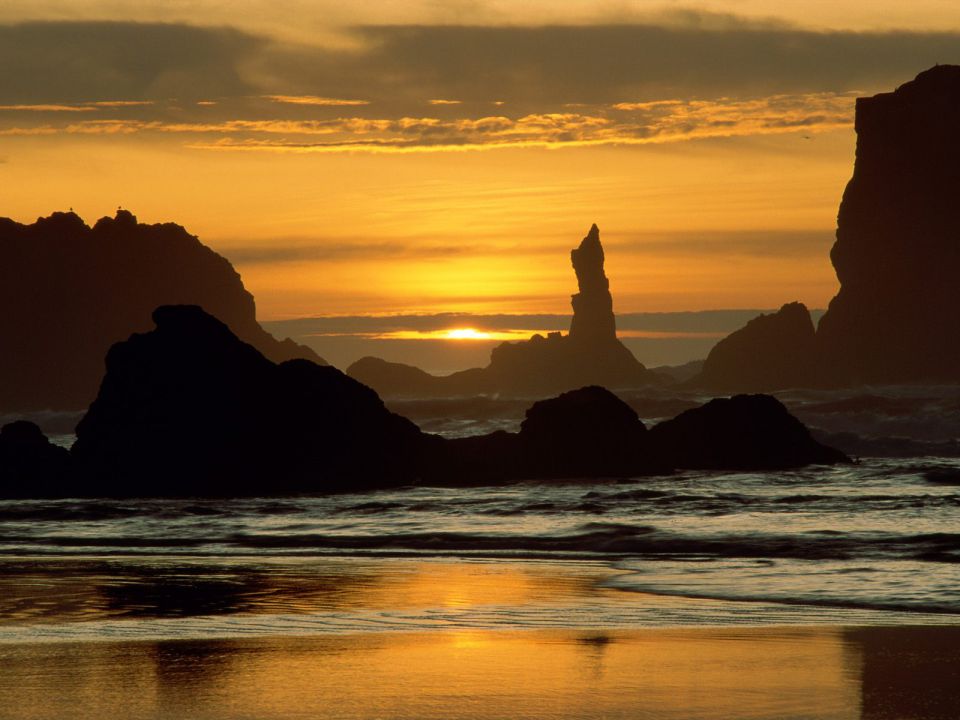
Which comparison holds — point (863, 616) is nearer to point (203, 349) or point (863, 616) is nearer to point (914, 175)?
point (203, 349)

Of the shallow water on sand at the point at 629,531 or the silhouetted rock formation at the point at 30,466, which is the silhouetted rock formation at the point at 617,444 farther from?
the silhouetted rock formation at the point at 30,466

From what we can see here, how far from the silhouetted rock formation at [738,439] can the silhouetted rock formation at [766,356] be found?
104 meters

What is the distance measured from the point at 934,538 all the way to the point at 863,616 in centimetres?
1345

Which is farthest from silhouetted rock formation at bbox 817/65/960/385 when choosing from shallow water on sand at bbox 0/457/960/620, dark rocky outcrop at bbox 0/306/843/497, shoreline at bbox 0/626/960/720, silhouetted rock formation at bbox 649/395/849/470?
shoreline at bbox 0/626/960/720

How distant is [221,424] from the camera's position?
171ft

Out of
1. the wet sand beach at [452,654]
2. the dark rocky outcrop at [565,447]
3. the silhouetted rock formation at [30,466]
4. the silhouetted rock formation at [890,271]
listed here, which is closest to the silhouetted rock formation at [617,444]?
the dark rocky outcrop at [565,447]

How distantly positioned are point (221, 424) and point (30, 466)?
6806 mm

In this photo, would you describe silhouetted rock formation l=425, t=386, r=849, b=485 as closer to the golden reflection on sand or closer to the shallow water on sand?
the shallow water on sand

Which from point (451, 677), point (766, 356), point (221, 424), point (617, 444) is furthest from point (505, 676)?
point (766, 356)

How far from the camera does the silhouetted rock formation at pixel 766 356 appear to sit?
166125 millimetres

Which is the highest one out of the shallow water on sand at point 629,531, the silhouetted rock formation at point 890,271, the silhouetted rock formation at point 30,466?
the silhouetted rock formation at point 890,271

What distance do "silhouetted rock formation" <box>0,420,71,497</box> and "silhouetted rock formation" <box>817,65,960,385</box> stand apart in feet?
395

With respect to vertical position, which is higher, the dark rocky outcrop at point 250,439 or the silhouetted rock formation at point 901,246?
the silhouetted rock formation at point 901,246

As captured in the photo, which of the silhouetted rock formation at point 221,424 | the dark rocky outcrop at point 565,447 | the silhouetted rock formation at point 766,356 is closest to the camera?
the silhouetted rock formation at point 221,424
